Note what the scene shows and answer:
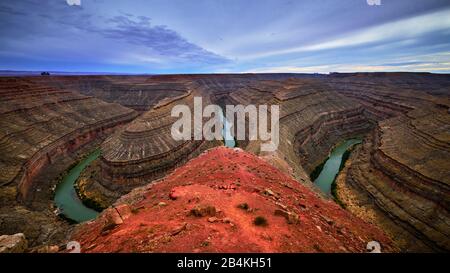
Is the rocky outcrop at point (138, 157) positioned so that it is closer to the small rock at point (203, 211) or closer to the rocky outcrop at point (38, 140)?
the rocky outcrop at point (38, 140)

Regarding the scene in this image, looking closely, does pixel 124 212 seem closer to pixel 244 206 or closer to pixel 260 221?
pixel 244 206

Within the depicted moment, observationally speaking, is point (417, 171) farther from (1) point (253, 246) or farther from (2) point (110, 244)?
(2) point (110, 244)

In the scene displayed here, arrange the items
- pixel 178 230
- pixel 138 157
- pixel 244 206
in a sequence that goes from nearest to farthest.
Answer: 1. pixel 178 230
2. pixel 244 206
3. pixel 138 157

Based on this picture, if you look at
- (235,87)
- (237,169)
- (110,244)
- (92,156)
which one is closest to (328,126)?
(237,169)

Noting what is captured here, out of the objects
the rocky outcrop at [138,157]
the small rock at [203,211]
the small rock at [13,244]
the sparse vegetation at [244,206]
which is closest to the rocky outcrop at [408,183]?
the sparse vegetation at [244,206]

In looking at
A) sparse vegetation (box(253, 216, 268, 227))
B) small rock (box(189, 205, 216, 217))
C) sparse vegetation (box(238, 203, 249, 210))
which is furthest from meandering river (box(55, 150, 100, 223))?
sparse vegetation (box(253, 216, 268, 227))

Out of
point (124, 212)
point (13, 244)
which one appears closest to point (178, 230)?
point (124, 212)
